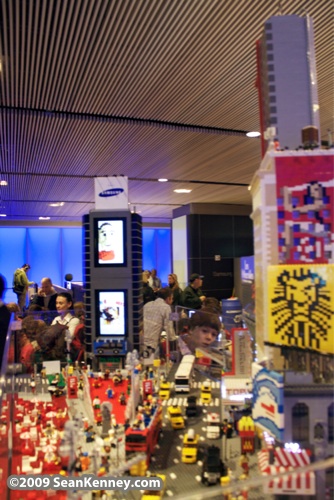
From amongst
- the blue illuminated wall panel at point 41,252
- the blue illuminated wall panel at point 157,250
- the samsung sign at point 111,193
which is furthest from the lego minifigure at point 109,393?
the blue illuminated wall panel at point 157,250

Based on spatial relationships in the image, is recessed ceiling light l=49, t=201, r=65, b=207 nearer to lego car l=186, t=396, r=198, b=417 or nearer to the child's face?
the child's face

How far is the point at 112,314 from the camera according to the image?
4.99 metres

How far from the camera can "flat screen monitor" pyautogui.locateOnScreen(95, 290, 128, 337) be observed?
5.00m

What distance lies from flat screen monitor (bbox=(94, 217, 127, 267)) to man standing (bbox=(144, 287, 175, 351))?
28.7 inches

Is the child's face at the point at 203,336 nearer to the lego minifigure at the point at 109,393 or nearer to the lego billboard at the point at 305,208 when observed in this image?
the lego minifigure at the point at 109,393

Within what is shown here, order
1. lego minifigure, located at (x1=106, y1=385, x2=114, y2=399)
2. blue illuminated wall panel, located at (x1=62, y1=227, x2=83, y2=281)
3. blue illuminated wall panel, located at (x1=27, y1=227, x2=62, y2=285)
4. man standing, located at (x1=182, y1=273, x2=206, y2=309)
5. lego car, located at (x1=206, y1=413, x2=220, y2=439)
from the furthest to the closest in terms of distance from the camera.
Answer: blue illuminated wall panel, located at (x1=62, y1=227, x2=83, y2=281) → blue illuminated wall panel, located at (x1=27, y1=227, x2=62, y2=285) → man standing, located at (x1=182, y1=273, x2=206, y2=309) → lego minifigure, located at (x1=106, y1=385, x2=114, y2=399) → lego car, located at (x1=206, y1=413, x2=220, y2=439)

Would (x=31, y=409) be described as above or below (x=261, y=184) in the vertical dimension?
below

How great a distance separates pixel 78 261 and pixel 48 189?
9.07 m

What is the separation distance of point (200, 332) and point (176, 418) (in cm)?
158

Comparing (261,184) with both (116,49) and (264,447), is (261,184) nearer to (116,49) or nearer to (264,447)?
(264,447)

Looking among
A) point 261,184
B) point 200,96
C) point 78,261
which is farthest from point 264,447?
point 78,261

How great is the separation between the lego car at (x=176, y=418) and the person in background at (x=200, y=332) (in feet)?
3.63

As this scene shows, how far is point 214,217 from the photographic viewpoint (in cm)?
1209

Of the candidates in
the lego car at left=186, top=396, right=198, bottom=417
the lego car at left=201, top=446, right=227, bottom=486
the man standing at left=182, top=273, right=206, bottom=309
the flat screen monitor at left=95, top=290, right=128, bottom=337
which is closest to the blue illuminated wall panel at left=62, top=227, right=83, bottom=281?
the man standing at left=182, top=273, right=206, bottom=309
